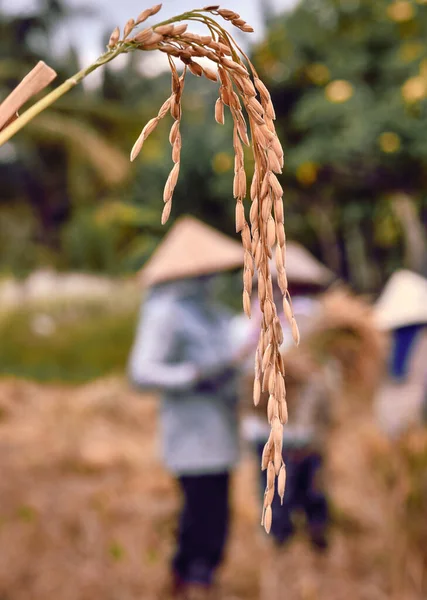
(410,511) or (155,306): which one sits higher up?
(155,306)

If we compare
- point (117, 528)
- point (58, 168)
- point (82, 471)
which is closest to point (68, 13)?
point (58, 168)

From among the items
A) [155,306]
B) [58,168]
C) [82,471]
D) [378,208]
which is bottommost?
[82,471]

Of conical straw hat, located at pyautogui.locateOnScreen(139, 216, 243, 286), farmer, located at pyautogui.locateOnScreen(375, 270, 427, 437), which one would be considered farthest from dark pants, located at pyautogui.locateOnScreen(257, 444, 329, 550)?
conical straw hat, located at pyautogui.locateOnScreen(139, 216, 243, 286)

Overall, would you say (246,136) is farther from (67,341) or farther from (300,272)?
(67,341)

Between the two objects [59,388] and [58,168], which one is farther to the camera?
[58,168]

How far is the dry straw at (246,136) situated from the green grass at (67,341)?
24.6ft

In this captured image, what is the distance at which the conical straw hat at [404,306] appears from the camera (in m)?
2.32

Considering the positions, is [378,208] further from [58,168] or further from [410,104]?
[58,168]

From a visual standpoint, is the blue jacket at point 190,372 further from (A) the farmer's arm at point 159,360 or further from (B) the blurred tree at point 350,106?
(B) the blurred tree at point 350,106

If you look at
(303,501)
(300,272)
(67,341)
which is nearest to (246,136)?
(300,272)

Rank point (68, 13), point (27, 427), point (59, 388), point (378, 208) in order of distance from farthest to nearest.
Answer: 1. point (68, 13)
2. point (59, 388)
3. point (27, 427)
4. point (378, 208)

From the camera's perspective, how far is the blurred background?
2.80 m

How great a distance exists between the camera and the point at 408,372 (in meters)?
2.31

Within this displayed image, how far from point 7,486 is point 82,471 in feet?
1.78
